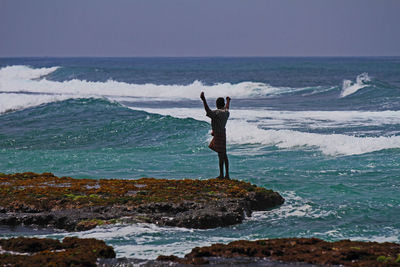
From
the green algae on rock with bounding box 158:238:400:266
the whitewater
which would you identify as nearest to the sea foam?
the whitewater

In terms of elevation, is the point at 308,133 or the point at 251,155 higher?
the point at 308,133

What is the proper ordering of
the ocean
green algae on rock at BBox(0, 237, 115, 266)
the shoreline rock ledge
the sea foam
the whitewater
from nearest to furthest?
green algae on rock at BBox(0, 237, 115, 266)
the ocean
the shoreline rock ledge
the sea foam
the whitewater

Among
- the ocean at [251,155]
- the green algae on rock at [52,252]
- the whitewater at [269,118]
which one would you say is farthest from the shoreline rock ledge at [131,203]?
the whitewater at [269,118]

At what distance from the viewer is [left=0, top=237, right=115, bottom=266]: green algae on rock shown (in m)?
7.32

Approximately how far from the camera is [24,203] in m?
10.7

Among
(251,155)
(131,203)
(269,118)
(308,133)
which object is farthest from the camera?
(269,118)

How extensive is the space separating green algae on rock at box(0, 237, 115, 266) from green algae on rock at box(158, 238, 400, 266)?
822 millimetres

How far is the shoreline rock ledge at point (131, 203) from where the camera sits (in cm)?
999

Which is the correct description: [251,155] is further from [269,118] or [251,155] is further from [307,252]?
[307,252]

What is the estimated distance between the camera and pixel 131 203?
10.6 metres

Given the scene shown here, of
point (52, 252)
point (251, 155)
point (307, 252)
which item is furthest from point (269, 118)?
point (52, 252)

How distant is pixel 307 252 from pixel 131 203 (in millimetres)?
3778

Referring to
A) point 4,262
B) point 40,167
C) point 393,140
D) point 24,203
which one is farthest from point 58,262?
point 393,140

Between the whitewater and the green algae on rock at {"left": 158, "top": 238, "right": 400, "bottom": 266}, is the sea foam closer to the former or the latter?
the whitewater
